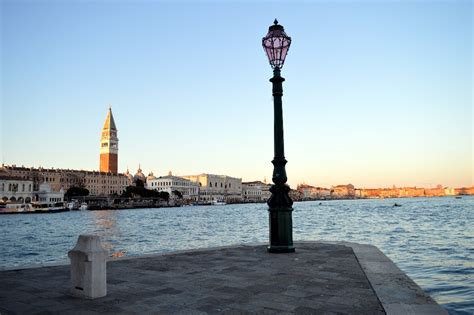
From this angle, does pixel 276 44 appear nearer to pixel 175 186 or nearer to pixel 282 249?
pixel 282 249

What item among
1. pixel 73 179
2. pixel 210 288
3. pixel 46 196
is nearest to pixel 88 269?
pixel 210 288

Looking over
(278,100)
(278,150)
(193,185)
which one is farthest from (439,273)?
(193,185)

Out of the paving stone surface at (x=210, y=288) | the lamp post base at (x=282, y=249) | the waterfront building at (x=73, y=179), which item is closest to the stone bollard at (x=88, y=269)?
the paving stone surface at (x=210, y=288)

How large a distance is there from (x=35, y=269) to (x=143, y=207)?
125 m

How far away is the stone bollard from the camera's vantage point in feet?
17.1

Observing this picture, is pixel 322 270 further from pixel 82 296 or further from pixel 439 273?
pixel 439 273

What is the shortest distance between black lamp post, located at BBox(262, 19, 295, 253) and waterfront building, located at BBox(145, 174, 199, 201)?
6187 inches

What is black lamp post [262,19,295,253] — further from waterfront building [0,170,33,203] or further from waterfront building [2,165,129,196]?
waterfront building [2,165,129,196]

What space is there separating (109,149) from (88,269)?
17157cm

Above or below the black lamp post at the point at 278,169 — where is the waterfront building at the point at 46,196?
below

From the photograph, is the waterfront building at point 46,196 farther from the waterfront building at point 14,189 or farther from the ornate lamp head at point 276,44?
the ornate lamp head at point 276,44

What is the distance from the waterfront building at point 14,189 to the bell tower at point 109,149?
5401 centimetres

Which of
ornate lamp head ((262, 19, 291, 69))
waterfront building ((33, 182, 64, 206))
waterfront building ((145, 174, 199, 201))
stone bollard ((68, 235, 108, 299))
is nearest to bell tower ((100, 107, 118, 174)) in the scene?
waterfront building ((145, 174, 199, 201))

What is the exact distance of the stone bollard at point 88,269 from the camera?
17.1 ft
